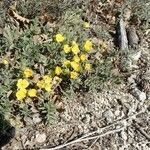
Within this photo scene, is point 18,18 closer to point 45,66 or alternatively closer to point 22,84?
point 45,66

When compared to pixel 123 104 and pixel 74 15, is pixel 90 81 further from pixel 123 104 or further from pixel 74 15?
pixel 74 15

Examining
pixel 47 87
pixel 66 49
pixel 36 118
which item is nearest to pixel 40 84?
pixel 47 87

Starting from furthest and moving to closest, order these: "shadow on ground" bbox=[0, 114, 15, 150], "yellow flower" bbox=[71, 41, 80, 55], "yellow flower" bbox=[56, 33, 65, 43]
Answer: "yellow flower" bbox=[56, 33, 65, 43] < "yellow flower" bbox=[71, 41, 80, 55] < "shadow on ground" bbox=[0, 114, 15, 150]

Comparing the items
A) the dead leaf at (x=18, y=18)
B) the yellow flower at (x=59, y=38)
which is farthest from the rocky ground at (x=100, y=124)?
the dead leaf at (x=18, y=18)

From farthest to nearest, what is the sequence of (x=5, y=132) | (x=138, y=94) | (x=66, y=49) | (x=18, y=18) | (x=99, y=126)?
(x=18, y=18) → (x=138, y=94) → (x=66, y=49) → (x=99, y=126) → (x=5, y=132)

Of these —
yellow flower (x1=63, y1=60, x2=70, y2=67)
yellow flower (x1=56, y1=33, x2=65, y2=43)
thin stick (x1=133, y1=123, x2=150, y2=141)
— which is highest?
yellow flower (x1=56, y1=33, x2=65, y2=43)

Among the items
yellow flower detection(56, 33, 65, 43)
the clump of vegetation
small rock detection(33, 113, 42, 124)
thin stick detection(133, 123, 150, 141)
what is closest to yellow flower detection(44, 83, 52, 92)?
the clump of vegetation

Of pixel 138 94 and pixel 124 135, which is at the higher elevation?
pixel 138 94

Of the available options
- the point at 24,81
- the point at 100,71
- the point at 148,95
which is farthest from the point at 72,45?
the point at 148,95

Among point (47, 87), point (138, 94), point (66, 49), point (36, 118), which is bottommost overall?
point (36, 118)

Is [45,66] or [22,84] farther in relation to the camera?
[45,66]

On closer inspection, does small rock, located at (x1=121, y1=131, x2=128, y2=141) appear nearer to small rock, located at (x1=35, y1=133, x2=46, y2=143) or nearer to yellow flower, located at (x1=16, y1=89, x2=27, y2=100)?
small rock, located at (x1=35, y1=133, x2=46, y2=143)
